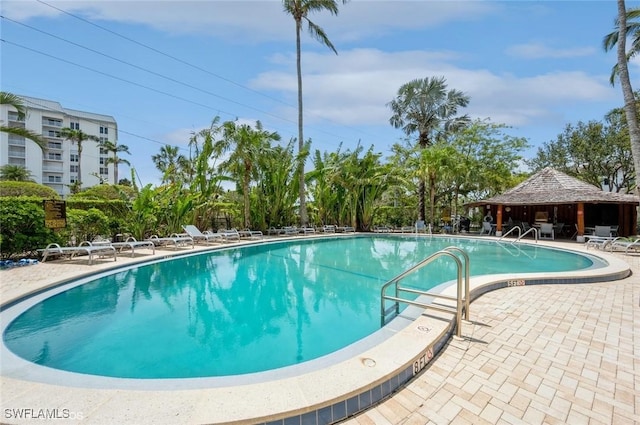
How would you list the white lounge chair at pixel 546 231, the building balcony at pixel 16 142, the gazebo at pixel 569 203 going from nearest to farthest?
the gazebo at pixel 569 203
the white lounge chair at pixel 546 231
the building balcony at pixel 16 142

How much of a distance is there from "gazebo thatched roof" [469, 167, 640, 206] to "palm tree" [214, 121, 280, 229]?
14.7 meters

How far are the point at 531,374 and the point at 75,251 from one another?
12285 mm

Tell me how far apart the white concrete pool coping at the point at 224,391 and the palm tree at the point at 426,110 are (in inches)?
809

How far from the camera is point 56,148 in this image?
54688 mm

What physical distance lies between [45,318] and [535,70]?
23774 millimetres

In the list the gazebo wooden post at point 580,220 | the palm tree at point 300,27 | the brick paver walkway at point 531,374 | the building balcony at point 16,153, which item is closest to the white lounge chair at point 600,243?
the gazebo wooden post at point 580,220

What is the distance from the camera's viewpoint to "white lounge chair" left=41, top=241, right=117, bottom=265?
920cm

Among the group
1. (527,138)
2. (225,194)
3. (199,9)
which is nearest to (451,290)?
(199,9)

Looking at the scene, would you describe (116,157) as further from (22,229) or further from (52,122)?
(22,229)

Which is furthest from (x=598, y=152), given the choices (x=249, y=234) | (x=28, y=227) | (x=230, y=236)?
(x=28, y=227)

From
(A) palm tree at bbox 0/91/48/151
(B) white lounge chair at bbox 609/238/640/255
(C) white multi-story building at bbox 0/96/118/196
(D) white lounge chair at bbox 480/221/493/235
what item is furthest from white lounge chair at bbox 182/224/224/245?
(C) white multi-story building at bbox 0/96/118/196

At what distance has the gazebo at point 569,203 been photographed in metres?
16.3

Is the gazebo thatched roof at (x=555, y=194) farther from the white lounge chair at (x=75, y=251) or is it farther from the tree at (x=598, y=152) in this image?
the white lounge chair at (x=75, y=251)

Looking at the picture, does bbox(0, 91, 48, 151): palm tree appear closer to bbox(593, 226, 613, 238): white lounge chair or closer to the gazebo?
the gazebo
